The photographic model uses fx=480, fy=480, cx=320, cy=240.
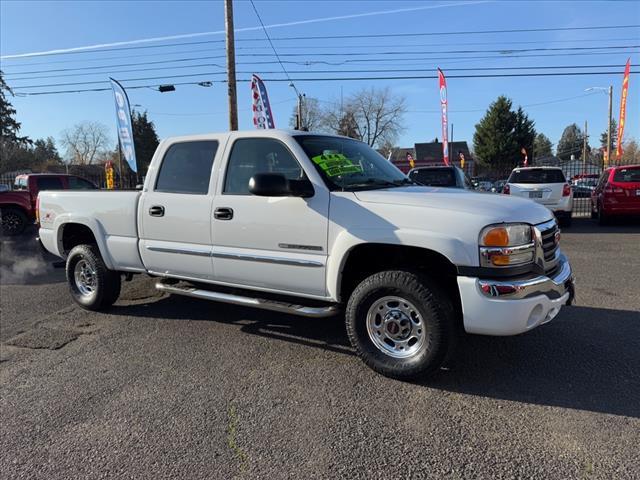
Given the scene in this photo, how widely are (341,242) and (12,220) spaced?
13.9m

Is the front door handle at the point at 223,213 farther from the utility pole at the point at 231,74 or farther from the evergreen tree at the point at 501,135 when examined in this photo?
the evergreen tree at the point at 501,135

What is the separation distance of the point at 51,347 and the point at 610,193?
13226 millimetres

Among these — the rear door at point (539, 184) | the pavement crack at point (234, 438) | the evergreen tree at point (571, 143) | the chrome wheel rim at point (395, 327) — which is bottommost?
the pavement crack at point (234, 438)

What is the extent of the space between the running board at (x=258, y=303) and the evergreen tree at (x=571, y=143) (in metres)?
125

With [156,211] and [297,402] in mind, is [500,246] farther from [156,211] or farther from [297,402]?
[156,211]

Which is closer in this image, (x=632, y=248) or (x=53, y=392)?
(x=53, y=392)

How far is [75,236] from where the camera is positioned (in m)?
6.15

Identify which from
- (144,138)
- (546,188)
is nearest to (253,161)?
(546,188)

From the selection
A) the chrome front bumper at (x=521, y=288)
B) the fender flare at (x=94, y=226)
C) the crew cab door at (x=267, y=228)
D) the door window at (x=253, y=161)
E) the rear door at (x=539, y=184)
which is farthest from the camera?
the rear door at (x=539, y=184)

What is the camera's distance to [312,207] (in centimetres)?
393

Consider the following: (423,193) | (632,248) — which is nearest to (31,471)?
(423,193)

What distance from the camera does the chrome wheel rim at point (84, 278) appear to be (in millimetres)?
5703

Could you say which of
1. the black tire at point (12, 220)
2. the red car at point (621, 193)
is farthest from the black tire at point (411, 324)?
the black tire at point (12, 220)

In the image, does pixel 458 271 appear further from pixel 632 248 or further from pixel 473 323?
pixel 632 248
